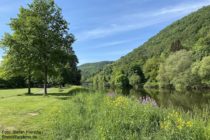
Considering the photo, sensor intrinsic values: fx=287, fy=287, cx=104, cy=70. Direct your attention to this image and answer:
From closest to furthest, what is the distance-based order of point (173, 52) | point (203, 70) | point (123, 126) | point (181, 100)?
point (123, 126)
point (181, 100)
point (203, 70)
point (173, 52)

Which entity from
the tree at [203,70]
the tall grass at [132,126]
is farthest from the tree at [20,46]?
the tree at [203,70]

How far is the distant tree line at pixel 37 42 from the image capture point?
3138cm

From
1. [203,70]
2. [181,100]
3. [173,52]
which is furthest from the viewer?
[173,52]

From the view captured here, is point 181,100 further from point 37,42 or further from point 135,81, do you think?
point 135,81

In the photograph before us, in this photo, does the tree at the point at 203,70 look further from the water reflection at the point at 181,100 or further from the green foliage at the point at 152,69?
the green foliage at the point at 152,69

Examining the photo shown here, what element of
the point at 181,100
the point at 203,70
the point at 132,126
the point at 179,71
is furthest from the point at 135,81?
the point at 132,126

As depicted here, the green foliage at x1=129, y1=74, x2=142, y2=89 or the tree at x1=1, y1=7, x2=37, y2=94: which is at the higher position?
the tree at x1=1, y1=7, x2=37, y2=94

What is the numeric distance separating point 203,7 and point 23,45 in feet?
582

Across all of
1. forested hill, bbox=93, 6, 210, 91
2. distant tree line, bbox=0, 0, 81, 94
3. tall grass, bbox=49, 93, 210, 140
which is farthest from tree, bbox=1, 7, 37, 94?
forested hill, bbox=93, 6, 210, 91

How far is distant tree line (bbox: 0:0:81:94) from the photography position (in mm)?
31375

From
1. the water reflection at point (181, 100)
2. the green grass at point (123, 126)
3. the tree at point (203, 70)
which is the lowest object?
the water reflection at point (181, 100)

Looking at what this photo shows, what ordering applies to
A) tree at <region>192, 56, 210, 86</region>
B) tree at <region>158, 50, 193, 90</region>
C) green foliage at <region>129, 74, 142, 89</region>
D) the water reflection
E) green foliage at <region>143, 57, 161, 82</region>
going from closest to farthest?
1. the water reflection
2. tree at <region>192, 56, 210, 86</region>
3. tree at <region>158, 50, 193, 90</region>
4. green foliage at <region>143, 57, 161, 82</region>
5. green foliage at <region>129, 74, 142, 89</region>

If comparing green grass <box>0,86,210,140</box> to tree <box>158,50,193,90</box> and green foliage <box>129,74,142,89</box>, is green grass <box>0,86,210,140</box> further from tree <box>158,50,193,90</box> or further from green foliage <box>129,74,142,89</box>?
green foliage <box>129,74,142,89</box>

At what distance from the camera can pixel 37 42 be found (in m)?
31.5
